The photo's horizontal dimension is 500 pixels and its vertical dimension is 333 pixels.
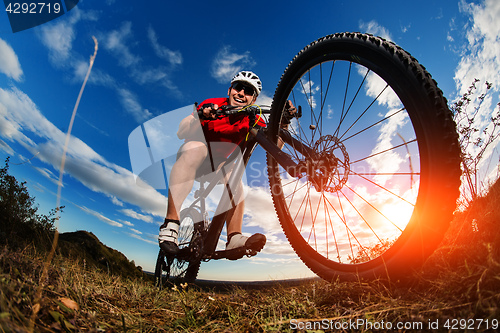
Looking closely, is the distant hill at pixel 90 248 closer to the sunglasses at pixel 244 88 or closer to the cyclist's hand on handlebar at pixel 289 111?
the sunglasses at pixel 244 88

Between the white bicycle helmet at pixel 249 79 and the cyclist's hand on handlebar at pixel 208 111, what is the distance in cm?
128

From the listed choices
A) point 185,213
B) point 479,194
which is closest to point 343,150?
point 479,194

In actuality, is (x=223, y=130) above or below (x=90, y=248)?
above

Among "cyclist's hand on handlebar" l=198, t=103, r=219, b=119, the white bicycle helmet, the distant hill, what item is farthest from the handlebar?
the distant hill

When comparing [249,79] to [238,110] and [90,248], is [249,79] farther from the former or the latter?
[90,248]

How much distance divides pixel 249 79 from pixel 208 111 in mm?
1352

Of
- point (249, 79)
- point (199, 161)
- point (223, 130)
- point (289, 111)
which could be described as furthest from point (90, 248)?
point (289, 111)

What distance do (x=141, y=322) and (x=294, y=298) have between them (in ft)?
2.48

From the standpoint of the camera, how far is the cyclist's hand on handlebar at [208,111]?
2.41 metres

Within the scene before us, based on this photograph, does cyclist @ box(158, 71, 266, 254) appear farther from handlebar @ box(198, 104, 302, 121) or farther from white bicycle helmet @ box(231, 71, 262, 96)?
white bicycle helmet @ box(231, 71, 262, 96)

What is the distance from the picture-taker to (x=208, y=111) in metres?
2.42

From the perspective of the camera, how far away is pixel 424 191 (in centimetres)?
122

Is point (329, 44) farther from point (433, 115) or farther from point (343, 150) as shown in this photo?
point (433, 115)

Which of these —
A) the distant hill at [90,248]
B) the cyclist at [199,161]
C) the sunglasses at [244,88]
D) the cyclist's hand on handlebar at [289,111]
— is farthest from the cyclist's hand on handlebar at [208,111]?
the distant hill at [90,248]
